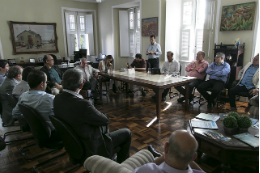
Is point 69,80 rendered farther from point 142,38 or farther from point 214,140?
point 142,38

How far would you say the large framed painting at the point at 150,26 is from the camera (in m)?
6.46

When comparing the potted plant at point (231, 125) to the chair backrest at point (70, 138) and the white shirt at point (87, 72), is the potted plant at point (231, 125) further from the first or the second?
the white shirt at point (87, 72)

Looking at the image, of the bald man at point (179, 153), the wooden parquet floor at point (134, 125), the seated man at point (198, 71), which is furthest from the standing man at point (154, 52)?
the bald man at point (179, 153)

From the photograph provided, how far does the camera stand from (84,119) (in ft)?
5.62

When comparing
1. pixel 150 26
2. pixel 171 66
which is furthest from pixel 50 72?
pixel 150 26

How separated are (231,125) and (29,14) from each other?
7932 millimetres

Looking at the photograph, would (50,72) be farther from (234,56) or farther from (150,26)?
(234,56)

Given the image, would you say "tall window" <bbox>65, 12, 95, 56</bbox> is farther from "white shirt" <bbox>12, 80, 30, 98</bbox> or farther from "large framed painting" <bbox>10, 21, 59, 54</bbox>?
"white shirt" <bbox>12, 80, 30, 98</bbox>

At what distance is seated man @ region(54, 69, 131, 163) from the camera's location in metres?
1.71

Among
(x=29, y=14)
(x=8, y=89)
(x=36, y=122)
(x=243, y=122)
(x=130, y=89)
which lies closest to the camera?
(x=36, y=122)

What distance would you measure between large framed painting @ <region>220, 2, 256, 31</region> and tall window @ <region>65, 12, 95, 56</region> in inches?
232

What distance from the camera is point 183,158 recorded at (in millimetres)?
1024

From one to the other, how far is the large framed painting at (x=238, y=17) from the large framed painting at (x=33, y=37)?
641 centimetres

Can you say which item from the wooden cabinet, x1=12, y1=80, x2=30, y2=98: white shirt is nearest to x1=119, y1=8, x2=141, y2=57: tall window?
the wooden cabinet
